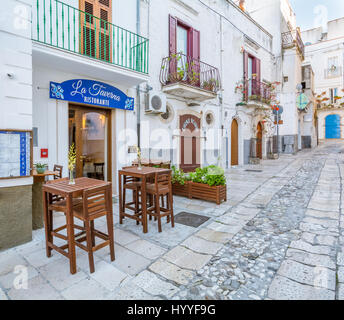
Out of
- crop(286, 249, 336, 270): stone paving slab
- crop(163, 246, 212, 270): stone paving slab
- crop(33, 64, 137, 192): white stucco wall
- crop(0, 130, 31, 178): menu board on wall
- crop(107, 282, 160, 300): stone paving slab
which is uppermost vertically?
crop(33, 64, 137, 192): white stucco wall

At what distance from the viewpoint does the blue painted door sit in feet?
84.4

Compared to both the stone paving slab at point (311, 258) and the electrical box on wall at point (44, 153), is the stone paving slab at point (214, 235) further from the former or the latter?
the electrical box on wall at point (44, 153)

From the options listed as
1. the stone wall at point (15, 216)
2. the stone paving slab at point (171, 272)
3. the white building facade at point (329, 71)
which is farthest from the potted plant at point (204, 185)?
the white building facade at point (329, 71)

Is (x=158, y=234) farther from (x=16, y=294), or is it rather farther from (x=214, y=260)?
(x=16, y=294)

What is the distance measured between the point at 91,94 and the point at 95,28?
1641 millimetres

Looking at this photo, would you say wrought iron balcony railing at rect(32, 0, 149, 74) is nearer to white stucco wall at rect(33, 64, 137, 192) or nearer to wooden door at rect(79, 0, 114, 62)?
wooden door at rect(79, 0, 114, 62)

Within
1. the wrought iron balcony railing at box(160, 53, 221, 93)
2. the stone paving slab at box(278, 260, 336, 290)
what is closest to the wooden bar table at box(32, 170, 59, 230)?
the stone paving slab at box(278, 260, 336, 290)

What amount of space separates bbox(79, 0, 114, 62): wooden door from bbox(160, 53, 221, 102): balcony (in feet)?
6.97

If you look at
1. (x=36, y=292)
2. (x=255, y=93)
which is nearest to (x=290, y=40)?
(x=255, y=93)

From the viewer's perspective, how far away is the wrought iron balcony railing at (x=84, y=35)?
179 inches

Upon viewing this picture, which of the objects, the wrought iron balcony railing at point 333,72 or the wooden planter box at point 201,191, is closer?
the wooden planter box at point 201,191

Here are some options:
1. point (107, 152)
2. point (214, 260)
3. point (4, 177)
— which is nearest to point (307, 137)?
point (107, 152)

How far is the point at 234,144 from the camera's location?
37.4ft

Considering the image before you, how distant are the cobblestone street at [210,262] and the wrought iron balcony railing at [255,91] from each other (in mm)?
8245
